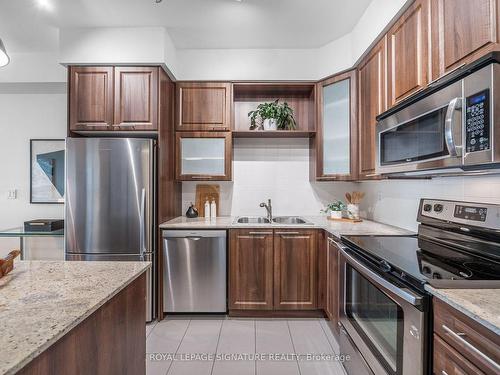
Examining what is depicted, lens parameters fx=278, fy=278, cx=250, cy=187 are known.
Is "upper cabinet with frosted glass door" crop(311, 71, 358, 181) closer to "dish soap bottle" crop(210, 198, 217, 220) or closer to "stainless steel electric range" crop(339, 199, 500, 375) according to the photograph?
"stainless steel electric range" crop(339, 199, 500, 375)

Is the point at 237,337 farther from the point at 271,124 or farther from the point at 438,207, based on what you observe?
the point at 271,124

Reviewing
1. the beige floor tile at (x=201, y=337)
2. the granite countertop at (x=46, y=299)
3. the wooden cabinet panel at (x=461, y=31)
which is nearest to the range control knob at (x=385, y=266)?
the wooden cabinet panel at (x=461, y=31)

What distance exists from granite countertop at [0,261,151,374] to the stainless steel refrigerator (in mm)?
1115

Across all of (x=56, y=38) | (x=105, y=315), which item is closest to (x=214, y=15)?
(x=56, y=38)

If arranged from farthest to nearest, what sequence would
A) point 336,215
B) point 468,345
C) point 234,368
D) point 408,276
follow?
point 336,215, point 234,368, point 408,276, point 468,345

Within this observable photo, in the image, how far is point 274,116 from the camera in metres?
2.91

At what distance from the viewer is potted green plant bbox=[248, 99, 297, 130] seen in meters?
2.91

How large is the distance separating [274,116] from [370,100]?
38.1 inches

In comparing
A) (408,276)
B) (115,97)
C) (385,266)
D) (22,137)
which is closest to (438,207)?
(385,266)

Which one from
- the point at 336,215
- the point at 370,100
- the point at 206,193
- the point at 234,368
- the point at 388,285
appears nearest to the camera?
the point at 388,285

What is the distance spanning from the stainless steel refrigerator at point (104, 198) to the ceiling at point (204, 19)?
3.41ft

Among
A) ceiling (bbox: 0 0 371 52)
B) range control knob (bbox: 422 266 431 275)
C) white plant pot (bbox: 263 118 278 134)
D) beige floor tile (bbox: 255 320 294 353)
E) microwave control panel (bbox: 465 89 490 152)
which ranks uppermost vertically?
ceiling (bbox: 0 0 371 52)

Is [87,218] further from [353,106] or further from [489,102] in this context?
[489,102]

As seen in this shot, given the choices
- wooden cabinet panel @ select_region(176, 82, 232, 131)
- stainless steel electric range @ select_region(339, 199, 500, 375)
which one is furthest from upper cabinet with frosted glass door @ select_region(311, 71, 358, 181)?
wooden cabinet panel @ select_region(176, 82, 232, 131)
